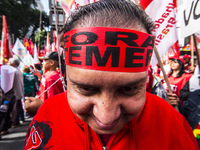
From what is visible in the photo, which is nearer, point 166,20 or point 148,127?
point 148,127

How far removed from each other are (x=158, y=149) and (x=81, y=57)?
2.56 feet

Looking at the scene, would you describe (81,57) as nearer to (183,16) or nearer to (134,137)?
(134,137)

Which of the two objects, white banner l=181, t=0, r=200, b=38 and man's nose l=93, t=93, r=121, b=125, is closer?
man's nose l=93, t=93, r=121, b=125

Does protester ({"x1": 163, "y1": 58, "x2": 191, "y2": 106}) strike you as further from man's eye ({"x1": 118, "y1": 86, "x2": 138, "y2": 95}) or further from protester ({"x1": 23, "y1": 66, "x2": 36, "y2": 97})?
protester ({"x1": 23, "y1": 66, "x2": 36, "y2": 97})

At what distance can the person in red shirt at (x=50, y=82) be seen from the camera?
312 cm

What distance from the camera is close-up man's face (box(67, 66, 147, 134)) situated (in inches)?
27.9

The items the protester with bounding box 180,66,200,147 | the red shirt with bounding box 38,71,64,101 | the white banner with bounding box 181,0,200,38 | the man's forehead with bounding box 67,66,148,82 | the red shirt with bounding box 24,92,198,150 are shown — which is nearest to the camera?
the man's forehead with bounding box 67,66,148,82

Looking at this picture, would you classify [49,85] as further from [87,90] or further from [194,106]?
[194,106]

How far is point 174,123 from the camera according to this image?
41.9 inches

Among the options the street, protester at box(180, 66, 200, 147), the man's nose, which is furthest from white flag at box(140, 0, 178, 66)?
the street

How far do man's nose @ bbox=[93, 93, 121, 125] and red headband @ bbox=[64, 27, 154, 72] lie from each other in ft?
0.47

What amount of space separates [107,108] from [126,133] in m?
0.42

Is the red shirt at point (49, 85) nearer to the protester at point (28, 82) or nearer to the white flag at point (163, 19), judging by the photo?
the white flag at point (163, 19)

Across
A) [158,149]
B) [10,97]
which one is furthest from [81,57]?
[10,97]
